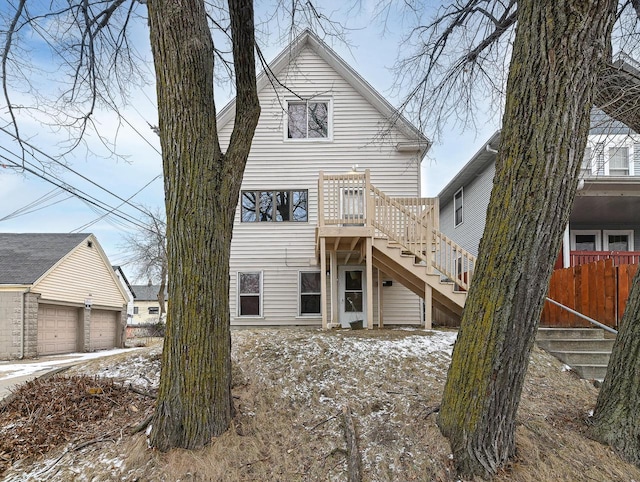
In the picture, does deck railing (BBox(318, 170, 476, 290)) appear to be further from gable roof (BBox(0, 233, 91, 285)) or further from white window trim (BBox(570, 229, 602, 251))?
gable roof (BBox(0, 233, 91, 285))

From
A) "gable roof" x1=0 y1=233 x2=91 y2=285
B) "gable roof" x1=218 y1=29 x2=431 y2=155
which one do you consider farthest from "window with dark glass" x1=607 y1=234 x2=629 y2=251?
"gable roof" x1=0 y1=233 x2=91 y2=285

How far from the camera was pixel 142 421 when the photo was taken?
4027mm

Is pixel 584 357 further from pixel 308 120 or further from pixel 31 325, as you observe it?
pixel 31 325

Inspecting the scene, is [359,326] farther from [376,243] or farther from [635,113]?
[635,113]

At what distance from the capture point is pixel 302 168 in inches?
416

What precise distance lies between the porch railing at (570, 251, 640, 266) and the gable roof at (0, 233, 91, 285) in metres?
16.6

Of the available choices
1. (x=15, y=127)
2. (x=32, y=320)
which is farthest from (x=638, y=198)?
(x=32, y=320)

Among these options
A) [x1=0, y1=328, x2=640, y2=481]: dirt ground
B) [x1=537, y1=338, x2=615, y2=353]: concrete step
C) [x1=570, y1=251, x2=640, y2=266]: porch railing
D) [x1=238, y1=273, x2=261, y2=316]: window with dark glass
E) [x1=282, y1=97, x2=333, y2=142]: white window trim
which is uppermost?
[x1=282, y1=97, x2=333, y2=142]: white window trim

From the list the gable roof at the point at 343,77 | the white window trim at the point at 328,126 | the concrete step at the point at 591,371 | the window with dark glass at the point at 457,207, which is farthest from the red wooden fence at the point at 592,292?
the window with dark glass at the point at 457,207

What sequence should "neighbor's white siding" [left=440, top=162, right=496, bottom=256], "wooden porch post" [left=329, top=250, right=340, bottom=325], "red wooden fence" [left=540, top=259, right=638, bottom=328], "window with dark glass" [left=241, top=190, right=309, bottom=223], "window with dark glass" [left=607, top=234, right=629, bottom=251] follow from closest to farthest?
"red wooden fence" [left=540, top=259, right=638, bottom=328], "wooden porch post" [left=329, top=250, right=340, bottom=325], "window with dark glass" [left=241, top=190, right=309, bottom=223], "window with dark glass" [left=607, top=234, right=629, bottom=251], "neighbor's white siding" [left=440, top=162, right=496, bottom=256]

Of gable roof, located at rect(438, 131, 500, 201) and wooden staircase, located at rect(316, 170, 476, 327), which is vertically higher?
gable roof, located at rect(438, 131, 500, 201)

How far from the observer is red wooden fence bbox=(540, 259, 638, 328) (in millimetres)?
6441

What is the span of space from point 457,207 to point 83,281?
15224 millimetres

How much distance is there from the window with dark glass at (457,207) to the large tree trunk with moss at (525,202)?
39.5ft
